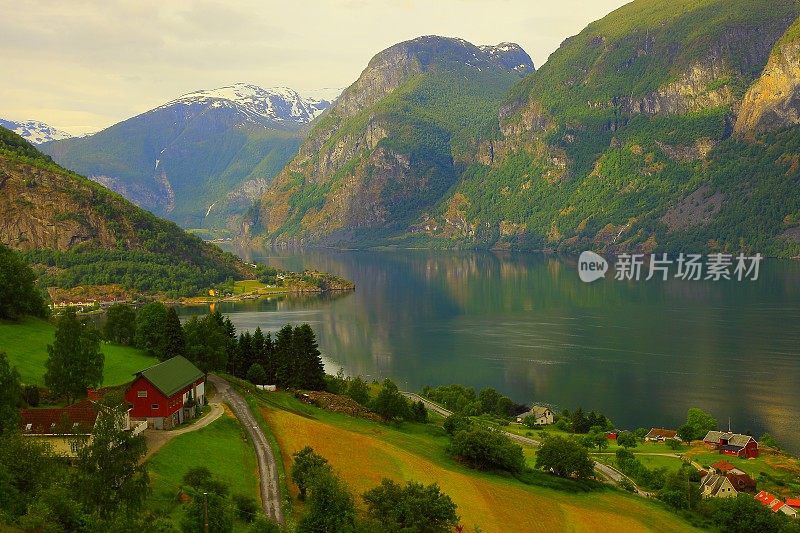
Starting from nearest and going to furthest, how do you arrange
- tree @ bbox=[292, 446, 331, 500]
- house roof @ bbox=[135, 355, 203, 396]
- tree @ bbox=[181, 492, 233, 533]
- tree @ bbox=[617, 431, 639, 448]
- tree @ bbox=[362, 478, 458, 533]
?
tree @ bbox=[181, 492, 233, 533], tree @ bbox=[362, 478, 458, 533], tree @ bbox=[292, 446, 331, 500], house roof @ bbox=[135, 355, 203, 396], tree @ bbox=[617, 431, 639, 448]

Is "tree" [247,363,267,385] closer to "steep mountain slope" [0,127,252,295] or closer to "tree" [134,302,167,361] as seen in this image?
"tree" [134,302,167,361]

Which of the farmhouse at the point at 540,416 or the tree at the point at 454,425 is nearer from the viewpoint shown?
the tree at the point at 454,425

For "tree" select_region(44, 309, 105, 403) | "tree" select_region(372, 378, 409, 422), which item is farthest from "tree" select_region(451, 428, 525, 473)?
"tree" select_region(44, 309, 105, 403)

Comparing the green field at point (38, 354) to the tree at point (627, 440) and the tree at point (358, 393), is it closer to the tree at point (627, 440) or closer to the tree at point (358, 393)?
the tree at point (358, 393)

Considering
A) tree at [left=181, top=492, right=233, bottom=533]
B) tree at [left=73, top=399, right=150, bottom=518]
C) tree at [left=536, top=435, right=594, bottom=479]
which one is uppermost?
tree at [left=73, top=399, right=150, bottom=518]

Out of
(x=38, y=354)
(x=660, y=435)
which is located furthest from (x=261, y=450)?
(x=660, y=435)

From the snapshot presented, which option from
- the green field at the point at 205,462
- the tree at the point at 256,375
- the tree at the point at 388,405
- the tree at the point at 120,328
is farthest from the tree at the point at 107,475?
the tree at the point at 120,328
